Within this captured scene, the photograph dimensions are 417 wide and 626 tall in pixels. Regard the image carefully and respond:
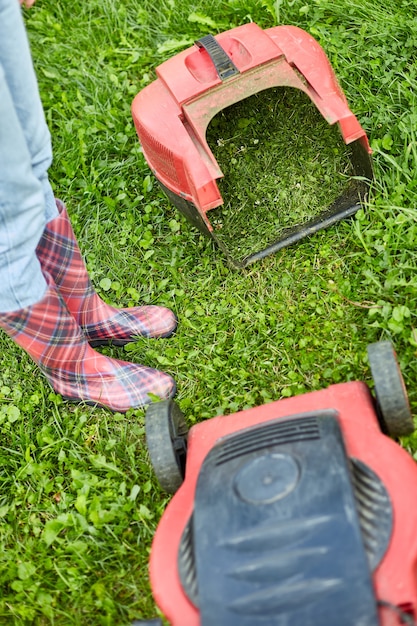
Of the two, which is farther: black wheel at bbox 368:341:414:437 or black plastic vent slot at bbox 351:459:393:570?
black wheel at bbox 368:341:414:437

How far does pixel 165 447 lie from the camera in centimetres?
176

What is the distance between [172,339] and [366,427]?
960mm

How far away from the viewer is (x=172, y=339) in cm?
239

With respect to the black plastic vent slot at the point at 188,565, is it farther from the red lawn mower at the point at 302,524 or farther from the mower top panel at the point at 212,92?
the mower top panel at the point at 212,92

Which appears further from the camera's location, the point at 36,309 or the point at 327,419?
the point at 36,309

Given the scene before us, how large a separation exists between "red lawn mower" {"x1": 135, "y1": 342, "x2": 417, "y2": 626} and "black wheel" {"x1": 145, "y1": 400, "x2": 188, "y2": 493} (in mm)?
105

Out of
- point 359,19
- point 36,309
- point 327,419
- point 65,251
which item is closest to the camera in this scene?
point 327,419

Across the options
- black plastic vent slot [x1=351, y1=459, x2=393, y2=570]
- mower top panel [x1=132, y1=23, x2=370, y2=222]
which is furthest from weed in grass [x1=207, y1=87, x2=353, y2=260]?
black plastic vent slot [x1=351, y1=459, x2=393, y2=570]

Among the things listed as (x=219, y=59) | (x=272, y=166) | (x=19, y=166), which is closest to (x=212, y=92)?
(x=219, y=59)

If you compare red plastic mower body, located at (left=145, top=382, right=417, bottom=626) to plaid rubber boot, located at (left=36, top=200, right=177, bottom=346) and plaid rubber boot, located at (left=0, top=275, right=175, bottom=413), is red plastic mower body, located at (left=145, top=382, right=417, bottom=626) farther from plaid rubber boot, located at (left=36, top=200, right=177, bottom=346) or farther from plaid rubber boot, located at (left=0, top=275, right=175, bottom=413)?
plaid rubber boot, located at (left=36, top=200, right=177, bottom=346)

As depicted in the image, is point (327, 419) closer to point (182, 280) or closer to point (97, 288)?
point (182, 280)

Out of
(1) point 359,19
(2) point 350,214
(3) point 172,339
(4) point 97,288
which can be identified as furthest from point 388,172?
(4) point 97,288

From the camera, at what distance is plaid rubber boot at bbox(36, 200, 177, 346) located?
6.70 ft

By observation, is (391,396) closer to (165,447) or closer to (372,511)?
(372,511)
